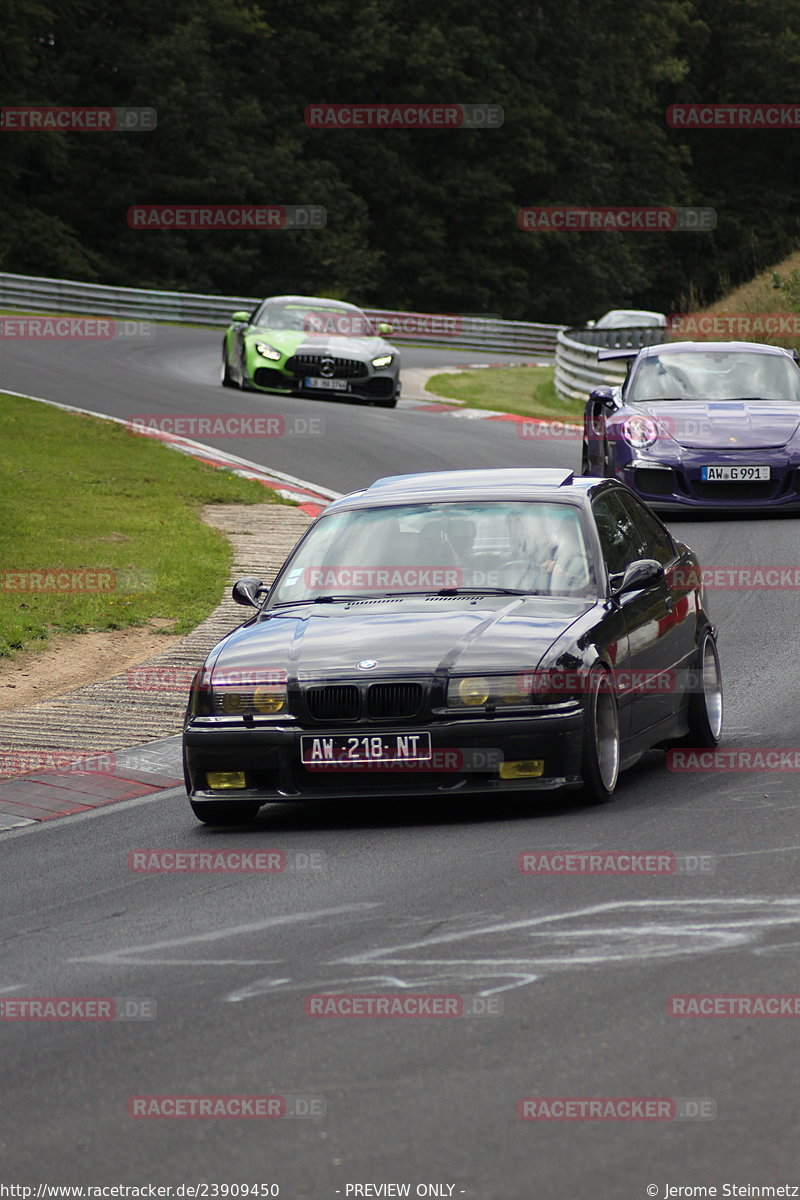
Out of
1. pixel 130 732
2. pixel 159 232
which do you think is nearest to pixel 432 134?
pixel 159 232

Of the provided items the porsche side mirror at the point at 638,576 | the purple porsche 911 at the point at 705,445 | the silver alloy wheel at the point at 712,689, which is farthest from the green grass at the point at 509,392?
the porsche side mirror at the point at 638,576

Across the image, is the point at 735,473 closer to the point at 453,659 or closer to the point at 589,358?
the point at 453,659

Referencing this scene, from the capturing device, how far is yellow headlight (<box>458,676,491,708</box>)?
7.74 meters

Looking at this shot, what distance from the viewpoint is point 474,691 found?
7750 millimetres

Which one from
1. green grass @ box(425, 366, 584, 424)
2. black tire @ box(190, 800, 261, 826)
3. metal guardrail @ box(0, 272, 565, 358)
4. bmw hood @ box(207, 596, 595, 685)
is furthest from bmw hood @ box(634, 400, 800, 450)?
metal guardrail @ box(0, 272, 565, 358)

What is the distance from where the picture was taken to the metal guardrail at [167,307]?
149 feet

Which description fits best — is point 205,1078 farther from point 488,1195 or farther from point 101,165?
point 101,165

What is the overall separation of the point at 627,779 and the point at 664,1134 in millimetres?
4427

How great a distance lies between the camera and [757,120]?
79.0 meters

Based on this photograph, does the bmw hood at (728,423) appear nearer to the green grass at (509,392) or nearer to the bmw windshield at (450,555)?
the bmw windshield at (450,555)

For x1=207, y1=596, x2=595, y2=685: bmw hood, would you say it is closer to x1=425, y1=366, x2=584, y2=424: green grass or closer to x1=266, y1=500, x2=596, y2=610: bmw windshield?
x1=266, y1=500, x2=596, y2=610: bmw windshield

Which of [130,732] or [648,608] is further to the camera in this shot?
[130,732]

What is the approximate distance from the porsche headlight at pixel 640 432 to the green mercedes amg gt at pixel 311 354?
34.3ft

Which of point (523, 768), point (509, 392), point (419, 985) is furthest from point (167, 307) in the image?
point (419, 985)
